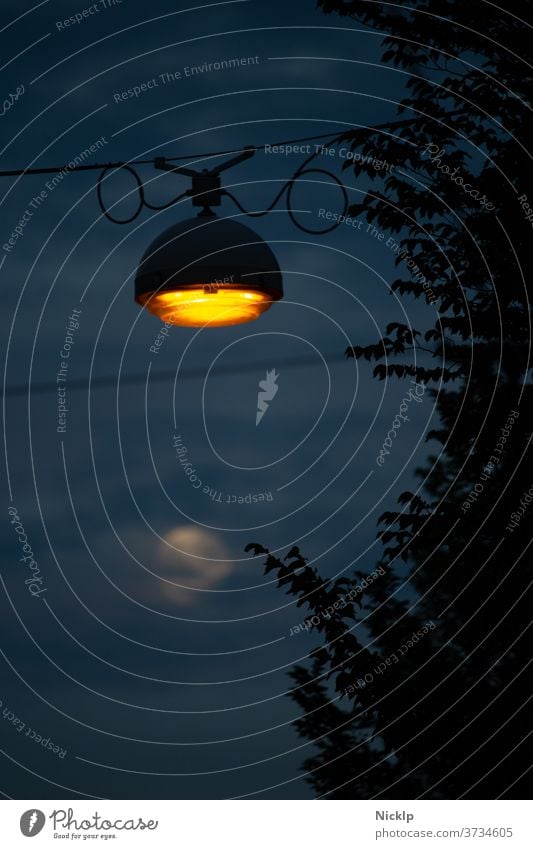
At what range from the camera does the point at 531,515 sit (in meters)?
6.70

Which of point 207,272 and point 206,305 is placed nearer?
point 207,272

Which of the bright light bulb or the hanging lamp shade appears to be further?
the bright light bulb

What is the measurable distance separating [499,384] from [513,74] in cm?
177

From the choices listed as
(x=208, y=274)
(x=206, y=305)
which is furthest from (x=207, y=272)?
(x=206, y=305)

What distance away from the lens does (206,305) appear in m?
5.12

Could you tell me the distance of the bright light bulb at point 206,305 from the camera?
5.02 m

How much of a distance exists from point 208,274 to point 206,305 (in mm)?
245

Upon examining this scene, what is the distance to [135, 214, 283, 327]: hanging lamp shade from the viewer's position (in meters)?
4.92

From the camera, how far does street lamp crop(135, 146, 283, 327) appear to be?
4.93 m

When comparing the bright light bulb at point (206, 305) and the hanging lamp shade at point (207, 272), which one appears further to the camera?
the bright light bulb at point (206, 305)

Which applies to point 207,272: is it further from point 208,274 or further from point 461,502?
point 461,502
